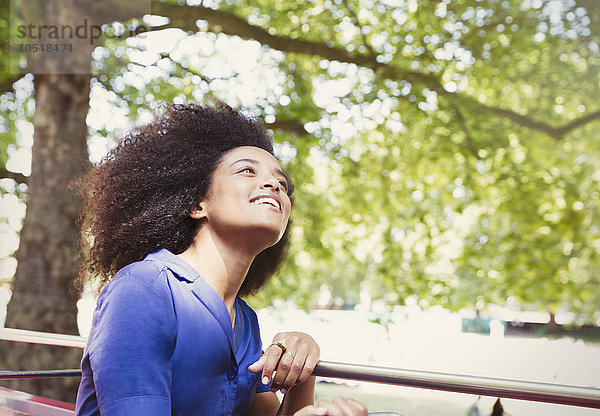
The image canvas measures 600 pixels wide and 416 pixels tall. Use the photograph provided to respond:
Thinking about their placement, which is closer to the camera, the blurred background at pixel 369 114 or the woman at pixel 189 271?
the woman at pixel 189 271

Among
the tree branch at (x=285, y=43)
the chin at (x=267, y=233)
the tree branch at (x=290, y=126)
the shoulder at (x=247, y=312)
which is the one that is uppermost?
the tree branch at (x=285, y=43)

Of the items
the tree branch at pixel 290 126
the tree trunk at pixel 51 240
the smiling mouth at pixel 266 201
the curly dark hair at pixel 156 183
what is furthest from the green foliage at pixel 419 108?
the smiling mouth at pixel 266 201

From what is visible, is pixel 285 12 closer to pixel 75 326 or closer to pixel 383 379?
pixel 75 326

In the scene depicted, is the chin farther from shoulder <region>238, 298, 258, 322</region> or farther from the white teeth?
shoulder <region>238, 298, 258, 322</region>

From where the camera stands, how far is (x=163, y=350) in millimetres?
1244

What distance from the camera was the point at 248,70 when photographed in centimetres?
662

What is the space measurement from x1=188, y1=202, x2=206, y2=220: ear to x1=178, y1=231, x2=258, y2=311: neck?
0.41 feet

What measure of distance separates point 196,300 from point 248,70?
5.55 meters

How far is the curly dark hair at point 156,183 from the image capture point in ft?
5.96

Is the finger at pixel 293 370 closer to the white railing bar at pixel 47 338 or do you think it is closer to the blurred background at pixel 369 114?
the white railing bar at pixel 47 338

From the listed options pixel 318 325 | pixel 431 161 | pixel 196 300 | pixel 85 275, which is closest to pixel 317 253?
pixel 431 161

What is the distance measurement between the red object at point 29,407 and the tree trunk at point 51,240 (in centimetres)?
269

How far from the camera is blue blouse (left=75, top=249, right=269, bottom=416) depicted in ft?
3.79

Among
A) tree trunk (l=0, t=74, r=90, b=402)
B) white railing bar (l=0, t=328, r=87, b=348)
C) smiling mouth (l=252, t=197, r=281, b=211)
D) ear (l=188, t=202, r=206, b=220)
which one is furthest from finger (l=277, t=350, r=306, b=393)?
tree trunk (l=0, t=74, r=90, b=402)
